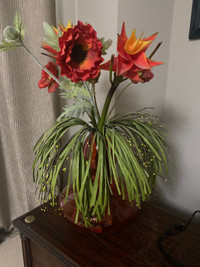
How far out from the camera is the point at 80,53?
521 millimetres

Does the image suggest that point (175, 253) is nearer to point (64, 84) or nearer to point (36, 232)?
point (36, 232)

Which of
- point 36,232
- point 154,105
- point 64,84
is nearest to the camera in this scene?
point 64,84

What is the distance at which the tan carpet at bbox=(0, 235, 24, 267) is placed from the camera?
1.26m

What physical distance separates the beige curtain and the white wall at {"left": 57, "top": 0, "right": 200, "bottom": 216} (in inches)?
7.1

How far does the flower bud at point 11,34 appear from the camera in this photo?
550 mm

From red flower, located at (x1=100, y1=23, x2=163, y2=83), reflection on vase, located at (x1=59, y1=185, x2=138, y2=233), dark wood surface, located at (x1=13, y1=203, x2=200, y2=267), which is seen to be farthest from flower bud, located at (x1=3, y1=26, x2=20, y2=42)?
dark wood surface, located at (x1=13, y1=203, x2=200, y2=267)

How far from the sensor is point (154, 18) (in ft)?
3.00

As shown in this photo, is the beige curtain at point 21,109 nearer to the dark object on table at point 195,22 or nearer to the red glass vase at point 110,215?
the red glass vase at point 110,215

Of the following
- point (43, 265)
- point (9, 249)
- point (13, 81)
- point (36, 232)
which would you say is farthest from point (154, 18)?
point (9, 249)

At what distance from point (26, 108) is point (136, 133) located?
636mm

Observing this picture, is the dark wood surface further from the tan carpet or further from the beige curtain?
the tan carpet

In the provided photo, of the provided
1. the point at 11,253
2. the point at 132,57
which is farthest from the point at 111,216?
the point at 11,253

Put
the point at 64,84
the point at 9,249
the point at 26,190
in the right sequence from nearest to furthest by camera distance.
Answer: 1. the point at 64,84
2. the point at 26,190
3. the point at 9,249

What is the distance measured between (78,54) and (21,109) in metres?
0.64
